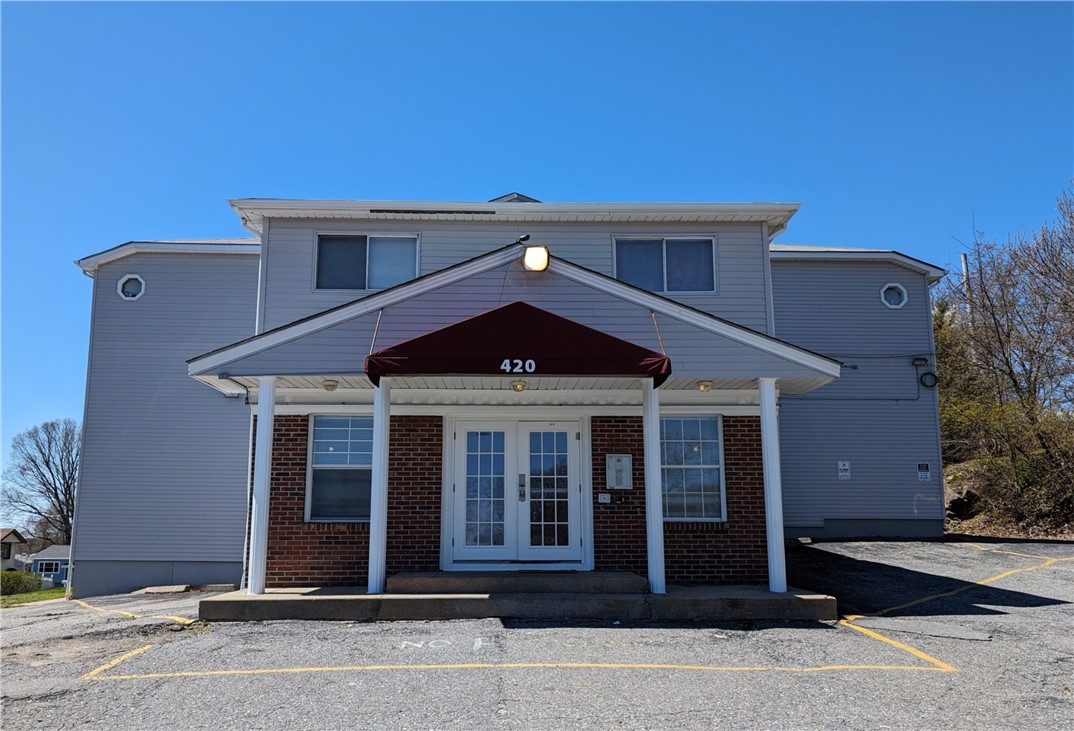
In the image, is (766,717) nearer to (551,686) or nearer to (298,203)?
(551,686)

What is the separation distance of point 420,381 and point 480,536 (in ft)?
8.08

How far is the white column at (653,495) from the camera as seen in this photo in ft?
31.3

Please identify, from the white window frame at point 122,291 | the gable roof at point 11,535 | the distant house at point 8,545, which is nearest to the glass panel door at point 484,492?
the white window frame at point 122,291

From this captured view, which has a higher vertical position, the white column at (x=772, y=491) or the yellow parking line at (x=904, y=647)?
the white column at (x=772, y=491)

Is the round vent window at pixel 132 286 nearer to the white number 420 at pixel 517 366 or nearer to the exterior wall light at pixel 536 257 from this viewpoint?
the exterior wall light at pixel 536 257

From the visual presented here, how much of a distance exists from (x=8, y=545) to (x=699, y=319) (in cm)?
6005

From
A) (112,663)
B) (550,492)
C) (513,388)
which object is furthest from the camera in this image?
(550,492)

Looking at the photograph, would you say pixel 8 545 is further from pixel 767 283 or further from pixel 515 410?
pixel 767 283

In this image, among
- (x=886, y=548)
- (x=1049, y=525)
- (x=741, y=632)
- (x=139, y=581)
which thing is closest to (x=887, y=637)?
(x=741, y=632)

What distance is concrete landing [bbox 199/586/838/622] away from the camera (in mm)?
8859

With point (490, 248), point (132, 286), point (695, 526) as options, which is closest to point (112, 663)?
point (695, 526)

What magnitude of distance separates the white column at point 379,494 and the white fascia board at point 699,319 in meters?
2.84

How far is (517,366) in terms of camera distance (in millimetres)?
9188

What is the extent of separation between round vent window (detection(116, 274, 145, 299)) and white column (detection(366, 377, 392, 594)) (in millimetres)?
9914
